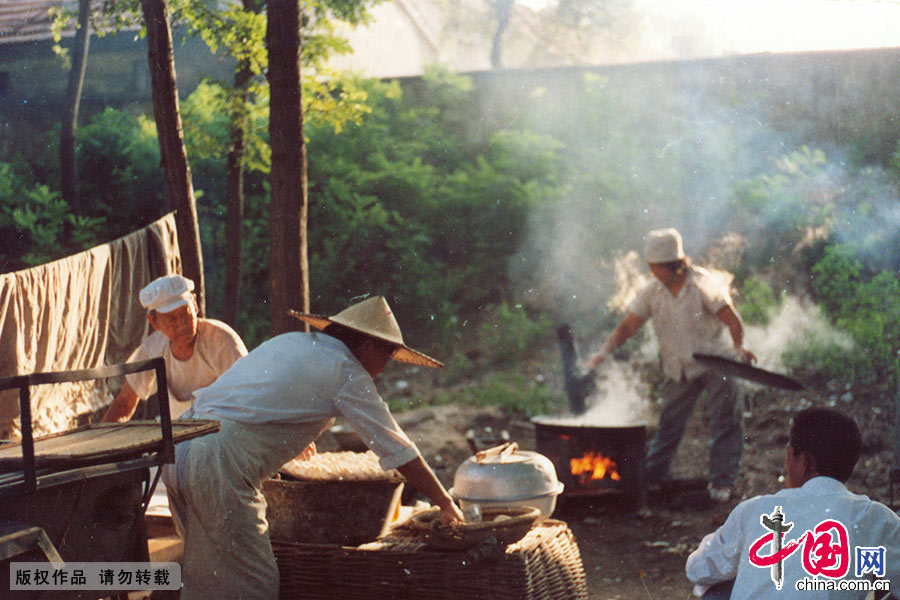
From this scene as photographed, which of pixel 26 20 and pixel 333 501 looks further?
pixel 26 20

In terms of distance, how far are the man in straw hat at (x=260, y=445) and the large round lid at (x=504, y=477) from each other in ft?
1.10

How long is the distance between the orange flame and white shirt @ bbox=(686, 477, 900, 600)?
459 cm

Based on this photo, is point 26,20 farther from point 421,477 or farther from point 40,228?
point 421,477

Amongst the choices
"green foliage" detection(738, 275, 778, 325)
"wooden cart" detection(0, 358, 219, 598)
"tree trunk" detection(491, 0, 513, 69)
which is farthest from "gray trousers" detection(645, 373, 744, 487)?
"tree trunk" detection(491, 0, 513, 69)

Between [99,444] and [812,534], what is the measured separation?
8.26 feet

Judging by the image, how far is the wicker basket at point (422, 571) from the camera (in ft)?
15.1

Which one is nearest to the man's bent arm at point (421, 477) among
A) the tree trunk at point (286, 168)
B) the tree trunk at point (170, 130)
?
the tree trunk at point (286, 168)

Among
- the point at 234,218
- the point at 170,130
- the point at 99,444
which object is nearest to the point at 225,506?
the point at 99,444

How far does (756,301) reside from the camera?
473 inches

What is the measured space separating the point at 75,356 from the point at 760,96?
11.0 m

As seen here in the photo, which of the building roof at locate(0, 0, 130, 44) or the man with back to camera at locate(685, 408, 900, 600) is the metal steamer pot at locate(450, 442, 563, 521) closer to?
the man with back to camera at locate(685, 408, 900, 600)

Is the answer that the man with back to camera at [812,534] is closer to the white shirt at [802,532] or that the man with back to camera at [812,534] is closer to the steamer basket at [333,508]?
the white shirt at [802,532]

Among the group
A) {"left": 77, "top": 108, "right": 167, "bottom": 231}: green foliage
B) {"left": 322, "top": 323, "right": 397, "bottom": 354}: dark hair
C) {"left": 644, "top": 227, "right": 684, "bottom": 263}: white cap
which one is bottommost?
{"left": 322, "top": 323, "right": 397, "bottom": 354}: dark hair

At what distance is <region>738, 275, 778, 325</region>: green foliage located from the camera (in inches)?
464
